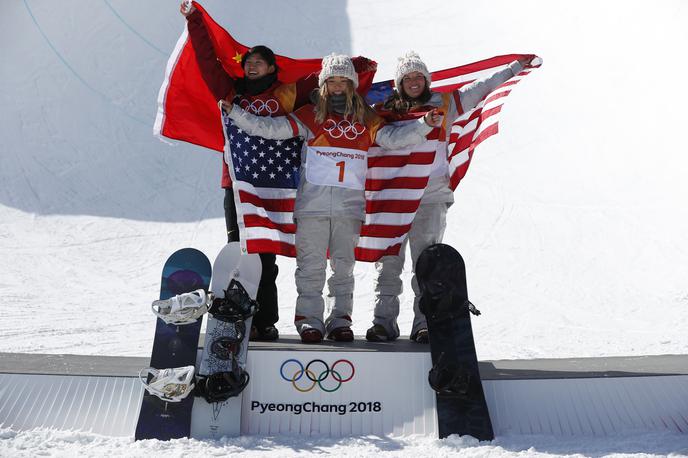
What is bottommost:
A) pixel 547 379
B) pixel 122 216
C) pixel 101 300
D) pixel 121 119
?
pixel 547 379

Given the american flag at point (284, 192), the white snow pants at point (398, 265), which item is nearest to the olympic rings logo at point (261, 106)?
the american flag at point (284, 192)

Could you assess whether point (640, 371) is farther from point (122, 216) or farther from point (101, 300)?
point (122, 216)

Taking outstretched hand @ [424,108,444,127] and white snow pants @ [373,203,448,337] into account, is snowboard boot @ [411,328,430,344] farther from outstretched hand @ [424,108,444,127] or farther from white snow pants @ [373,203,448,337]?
outstretched hand @ [424,108,444,127]

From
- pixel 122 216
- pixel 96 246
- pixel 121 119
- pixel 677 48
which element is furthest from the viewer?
pixel 677 48

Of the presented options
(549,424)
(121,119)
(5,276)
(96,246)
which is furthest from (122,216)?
(549,424)

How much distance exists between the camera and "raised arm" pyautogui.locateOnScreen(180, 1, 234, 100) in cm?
363

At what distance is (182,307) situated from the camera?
9.84 ft

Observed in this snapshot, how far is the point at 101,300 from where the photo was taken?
6098mm

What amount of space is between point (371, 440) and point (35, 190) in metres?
6.25

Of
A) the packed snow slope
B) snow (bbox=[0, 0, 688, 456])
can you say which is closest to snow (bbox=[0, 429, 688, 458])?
snow (bbox=[0, 0, 688, 456])

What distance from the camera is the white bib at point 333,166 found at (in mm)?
3410

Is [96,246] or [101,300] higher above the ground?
[96,246]

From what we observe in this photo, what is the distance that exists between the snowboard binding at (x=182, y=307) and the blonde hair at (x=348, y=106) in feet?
3.15

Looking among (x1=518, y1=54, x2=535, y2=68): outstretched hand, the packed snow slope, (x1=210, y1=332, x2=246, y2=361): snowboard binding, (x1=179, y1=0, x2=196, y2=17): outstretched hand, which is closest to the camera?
(x1=210, y1=332, x2=246, y2=361): snowboard binding
